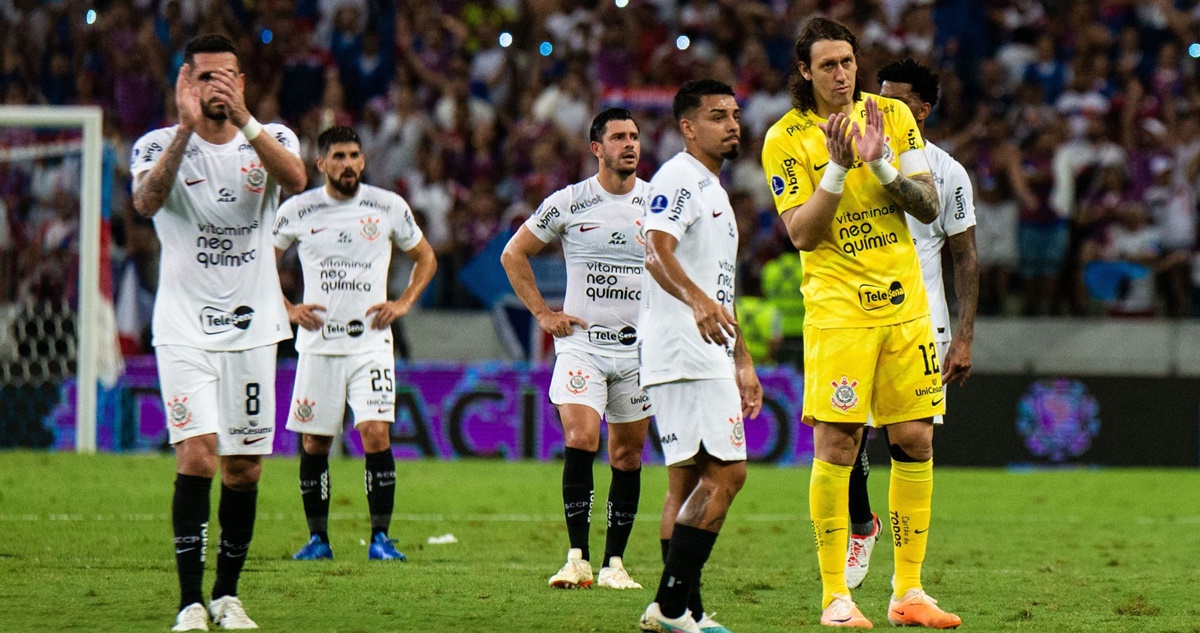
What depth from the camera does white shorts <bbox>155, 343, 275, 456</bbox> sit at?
666 centimetres

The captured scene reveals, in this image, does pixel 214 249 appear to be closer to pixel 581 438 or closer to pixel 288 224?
pixel 581 438

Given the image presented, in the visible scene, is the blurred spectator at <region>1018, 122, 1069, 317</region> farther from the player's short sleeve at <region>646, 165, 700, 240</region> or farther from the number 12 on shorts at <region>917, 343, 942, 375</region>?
the player's short sleeve at <region>646, 165, 700, 240</region>

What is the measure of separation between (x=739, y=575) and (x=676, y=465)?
223cm

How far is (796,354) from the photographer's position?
54.8 feet

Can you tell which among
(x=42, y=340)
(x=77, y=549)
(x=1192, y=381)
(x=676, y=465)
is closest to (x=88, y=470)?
(x=42, y=340)

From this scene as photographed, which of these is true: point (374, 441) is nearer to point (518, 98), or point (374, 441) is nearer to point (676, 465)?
point (676, 465)

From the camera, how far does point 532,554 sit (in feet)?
32.2

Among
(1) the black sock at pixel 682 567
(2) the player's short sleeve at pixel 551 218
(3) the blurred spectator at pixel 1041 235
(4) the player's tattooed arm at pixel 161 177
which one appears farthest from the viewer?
(3) the blurred spectator at pixel 1041 235

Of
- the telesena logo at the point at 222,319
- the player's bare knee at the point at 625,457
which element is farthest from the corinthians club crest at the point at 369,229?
the telesena logo at the point at 222,319

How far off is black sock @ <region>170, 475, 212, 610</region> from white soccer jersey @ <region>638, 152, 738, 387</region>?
2.02 m

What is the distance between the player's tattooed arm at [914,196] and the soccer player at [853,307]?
11 millimetres

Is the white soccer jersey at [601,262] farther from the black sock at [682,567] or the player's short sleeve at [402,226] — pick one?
the black sock at [682,567]

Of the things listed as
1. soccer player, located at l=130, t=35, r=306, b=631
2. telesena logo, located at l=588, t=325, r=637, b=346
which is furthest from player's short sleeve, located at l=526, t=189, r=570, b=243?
soccer player, located at l=130, t=35, r=306, b=631

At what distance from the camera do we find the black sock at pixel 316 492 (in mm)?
9633
